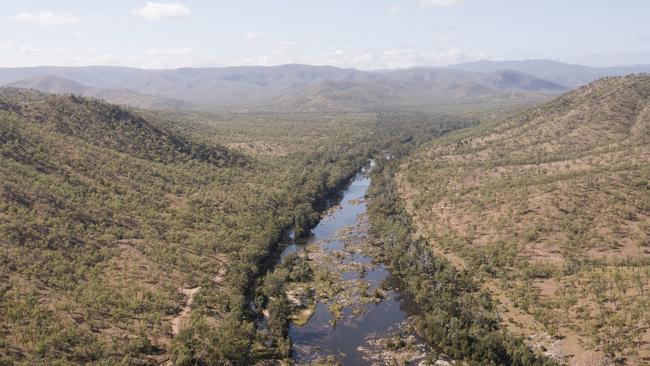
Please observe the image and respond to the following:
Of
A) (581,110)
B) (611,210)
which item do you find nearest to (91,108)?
(611,210)

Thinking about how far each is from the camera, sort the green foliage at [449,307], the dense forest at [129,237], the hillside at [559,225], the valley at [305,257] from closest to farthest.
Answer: the green foliage at [449,307] → the dense forest at [129,237] → the valley at [305,257] → the hillside at [559,225]

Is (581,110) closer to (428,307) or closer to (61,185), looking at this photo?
(428,307)

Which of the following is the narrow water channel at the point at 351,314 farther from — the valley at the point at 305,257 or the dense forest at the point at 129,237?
the dense forest at the point at 129,237

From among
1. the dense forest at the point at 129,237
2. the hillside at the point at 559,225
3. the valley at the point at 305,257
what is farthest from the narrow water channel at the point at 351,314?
the hillside at the point at 559,225

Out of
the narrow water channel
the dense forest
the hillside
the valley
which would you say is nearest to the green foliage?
the valley

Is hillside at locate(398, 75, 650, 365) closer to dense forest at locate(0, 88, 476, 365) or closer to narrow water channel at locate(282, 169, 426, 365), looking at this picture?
narrow water channel at locate(282, 169, 426, 365)
